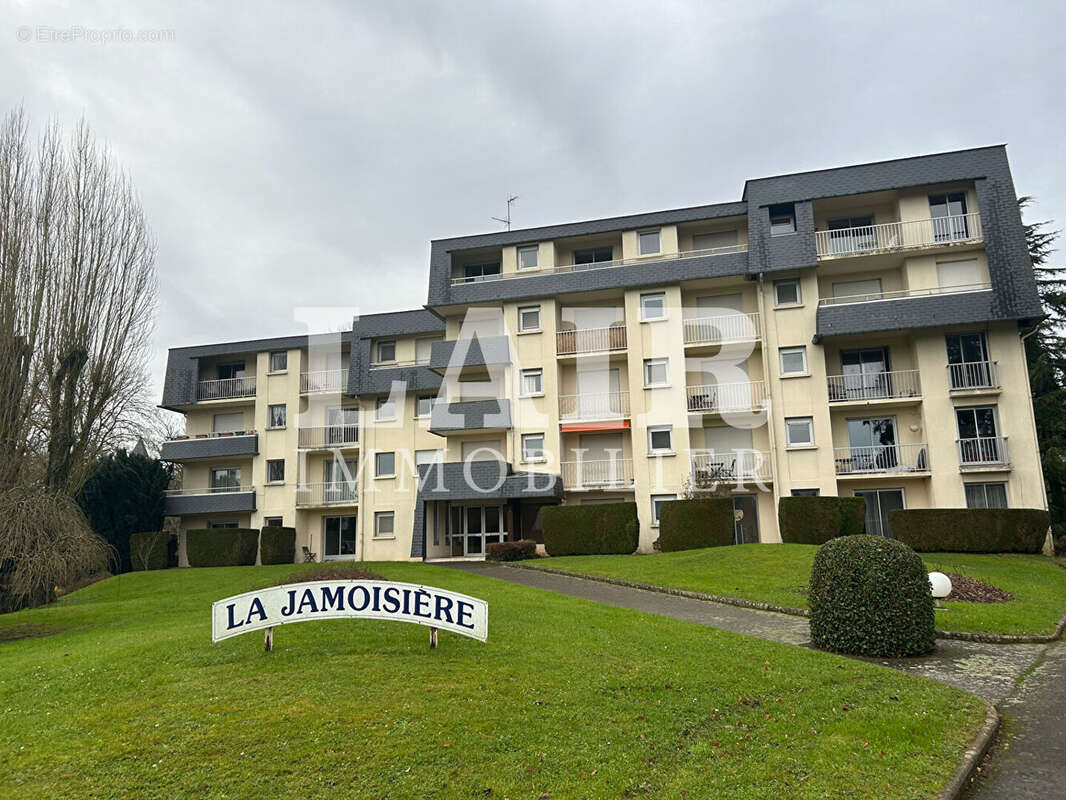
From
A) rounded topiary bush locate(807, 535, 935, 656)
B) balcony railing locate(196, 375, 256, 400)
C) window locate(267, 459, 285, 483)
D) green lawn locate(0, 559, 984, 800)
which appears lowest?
green lawn locate(0, 559, 984, 800)

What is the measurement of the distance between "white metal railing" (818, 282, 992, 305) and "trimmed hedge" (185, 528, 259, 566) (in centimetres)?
2730

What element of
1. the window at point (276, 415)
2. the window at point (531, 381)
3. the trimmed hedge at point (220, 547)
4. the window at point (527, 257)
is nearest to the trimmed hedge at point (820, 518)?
the window at point (531, 381)

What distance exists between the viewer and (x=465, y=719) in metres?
7.40

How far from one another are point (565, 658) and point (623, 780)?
11.4 feet

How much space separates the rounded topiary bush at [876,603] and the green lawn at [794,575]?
232cm

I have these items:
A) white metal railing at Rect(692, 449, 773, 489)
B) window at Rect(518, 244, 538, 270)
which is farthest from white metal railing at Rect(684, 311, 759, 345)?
window at Rect(518, 244, 538, 270)

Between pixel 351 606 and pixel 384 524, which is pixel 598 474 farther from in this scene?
pixel 351 606

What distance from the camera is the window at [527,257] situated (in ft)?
112

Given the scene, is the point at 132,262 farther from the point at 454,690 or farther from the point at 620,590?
the point at 454,690

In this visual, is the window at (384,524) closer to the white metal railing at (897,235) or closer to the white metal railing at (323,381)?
the white metal railing at (323,381)

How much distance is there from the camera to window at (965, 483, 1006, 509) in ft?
87.7

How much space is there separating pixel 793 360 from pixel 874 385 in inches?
125

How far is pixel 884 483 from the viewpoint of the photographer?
28500 millimetres

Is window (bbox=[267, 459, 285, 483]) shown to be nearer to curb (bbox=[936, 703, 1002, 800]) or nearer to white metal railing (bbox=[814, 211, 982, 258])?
white metal railing (bbox=[814, 211, 982, 258])
